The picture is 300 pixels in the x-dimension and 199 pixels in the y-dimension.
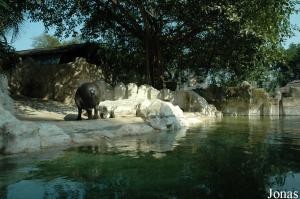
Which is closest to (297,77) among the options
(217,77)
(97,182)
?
(217,77)

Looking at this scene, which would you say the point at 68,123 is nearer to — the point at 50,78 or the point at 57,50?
the point at 50,78

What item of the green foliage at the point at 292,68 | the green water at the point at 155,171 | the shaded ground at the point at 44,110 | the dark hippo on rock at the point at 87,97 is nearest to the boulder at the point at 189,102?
the shaded ground at the point at 44,110

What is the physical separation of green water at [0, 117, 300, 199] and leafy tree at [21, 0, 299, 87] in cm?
1023

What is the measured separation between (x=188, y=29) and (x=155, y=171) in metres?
17.1

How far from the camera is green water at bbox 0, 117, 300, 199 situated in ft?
18.2

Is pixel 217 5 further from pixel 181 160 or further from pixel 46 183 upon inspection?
pixel 46 183

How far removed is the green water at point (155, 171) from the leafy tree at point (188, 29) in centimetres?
1023

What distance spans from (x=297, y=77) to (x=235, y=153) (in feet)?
152

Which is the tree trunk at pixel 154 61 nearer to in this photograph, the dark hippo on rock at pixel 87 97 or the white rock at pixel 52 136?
the dark hippo on rock at pixel 87 97

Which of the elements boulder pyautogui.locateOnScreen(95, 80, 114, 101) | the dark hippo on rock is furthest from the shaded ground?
boulder pyautogui.locateOnScreen(95, 80, 114, 101)

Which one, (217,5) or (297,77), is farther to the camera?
(297,77)

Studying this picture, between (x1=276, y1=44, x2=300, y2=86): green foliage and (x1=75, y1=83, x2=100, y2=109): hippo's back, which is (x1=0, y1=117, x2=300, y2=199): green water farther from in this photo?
(x1=276, y1=44, x2=300, y2=86): green foliage

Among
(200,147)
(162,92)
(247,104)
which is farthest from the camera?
(247,104)

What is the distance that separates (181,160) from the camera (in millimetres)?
7809
